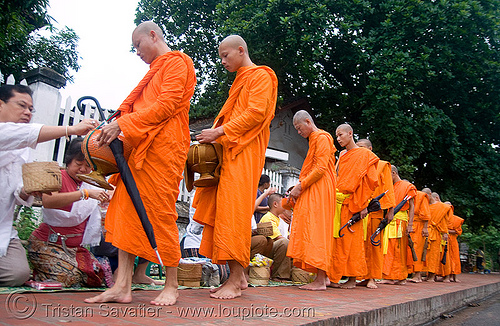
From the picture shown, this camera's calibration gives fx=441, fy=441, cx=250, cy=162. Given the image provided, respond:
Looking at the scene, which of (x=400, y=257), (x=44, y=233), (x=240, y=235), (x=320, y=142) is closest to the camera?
(x=240, y=235)

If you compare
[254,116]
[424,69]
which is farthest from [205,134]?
[424,69]

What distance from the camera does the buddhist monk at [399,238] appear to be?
7473 millimetres

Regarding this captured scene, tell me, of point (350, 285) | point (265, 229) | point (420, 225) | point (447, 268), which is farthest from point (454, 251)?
point (265, 229)

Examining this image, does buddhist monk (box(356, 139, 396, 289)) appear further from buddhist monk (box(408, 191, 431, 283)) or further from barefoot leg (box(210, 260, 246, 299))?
barefoot leg (box(210, 260, 246, 299))

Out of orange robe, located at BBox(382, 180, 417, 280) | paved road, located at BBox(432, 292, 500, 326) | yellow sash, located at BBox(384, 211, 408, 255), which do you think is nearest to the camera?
paved road, located at BBox(432, 292, 500, 326)

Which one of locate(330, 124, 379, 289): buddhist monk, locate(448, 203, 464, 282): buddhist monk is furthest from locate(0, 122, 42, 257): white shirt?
locate(448, 203, 464, 282): buddhist monk

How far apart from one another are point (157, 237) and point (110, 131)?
0.81 metres

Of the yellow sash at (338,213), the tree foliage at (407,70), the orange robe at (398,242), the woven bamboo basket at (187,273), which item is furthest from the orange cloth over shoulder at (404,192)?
the woven bamboo basket at (187,273)

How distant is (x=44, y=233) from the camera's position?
3.88 m

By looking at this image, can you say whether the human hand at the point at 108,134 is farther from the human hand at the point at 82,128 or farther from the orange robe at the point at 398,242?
the orange robe at the point at 398,242

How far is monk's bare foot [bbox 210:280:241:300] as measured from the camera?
3632 millimetres

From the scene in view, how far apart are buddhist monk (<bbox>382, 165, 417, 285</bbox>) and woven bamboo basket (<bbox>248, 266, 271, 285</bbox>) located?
2809 mm

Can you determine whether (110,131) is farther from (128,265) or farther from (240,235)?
(240,235)

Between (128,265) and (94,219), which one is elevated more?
(94,219)
